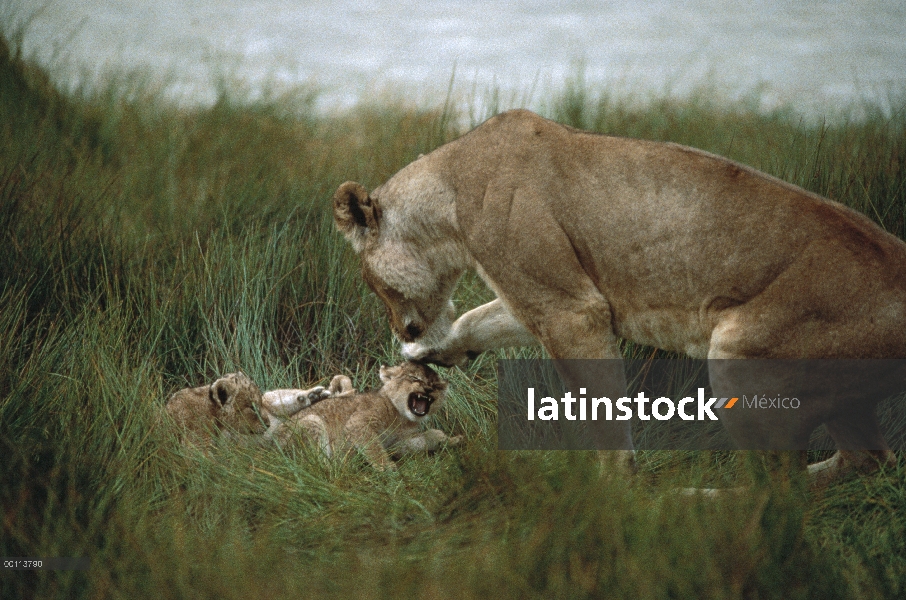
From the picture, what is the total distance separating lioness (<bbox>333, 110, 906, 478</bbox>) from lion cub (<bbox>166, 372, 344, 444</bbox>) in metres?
0.94

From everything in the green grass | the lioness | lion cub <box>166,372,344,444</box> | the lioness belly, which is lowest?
lion cub <box>166,372,344,444</box>

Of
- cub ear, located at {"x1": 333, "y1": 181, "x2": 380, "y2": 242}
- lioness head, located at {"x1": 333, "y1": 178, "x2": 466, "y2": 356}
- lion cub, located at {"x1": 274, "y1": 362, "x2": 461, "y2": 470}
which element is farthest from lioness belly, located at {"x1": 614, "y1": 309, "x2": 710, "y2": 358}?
cub ear, located at {"x1": 333, "y1": 181, "x2": 380, "y2": 242}

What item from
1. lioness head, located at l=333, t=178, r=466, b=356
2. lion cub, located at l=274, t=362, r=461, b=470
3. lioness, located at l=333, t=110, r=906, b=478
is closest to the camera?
lioness, located at l=333, t=110, r=906, b=478

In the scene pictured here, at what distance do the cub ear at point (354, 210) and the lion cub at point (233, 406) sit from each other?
103cm

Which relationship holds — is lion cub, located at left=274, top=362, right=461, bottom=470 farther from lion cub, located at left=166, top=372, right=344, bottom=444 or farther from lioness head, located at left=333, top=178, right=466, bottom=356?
lioness head, located at left=333, top=178, right=466, bottom=356

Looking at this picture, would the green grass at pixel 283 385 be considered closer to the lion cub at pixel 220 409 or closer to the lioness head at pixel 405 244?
the lion cub at pixel 220 409

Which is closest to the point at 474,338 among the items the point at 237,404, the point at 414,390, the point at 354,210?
the point at 414,390

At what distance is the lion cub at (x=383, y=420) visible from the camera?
16.3 ft

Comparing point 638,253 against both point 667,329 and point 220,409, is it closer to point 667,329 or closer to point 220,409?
point 667,329

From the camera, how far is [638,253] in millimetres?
4215

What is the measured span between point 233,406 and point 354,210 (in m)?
1.33

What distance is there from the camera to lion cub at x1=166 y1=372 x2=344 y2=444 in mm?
5118

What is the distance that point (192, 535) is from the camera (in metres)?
3.87

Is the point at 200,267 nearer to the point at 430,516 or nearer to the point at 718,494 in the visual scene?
the point at 430,516
